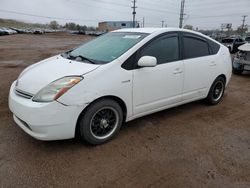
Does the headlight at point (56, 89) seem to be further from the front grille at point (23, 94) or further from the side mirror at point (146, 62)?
the side mirror at point (146, 62)

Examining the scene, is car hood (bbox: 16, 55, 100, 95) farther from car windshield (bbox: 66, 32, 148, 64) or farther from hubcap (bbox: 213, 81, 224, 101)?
hubcap (bbox: 213, 81, 224, 101)

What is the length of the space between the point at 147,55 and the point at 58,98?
1.49 m

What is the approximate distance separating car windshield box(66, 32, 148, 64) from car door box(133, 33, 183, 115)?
26 centimetres

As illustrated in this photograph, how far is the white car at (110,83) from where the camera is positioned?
255cm

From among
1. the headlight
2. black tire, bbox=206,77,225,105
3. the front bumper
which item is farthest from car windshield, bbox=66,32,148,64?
black tire, bbox=206,77,225,105

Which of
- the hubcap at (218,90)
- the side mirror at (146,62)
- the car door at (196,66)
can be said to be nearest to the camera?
the side mirror at (146,62)

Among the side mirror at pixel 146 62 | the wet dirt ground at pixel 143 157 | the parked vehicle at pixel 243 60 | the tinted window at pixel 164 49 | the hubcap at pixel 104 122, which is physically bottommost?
the wet dirt ground at pixel 143 157

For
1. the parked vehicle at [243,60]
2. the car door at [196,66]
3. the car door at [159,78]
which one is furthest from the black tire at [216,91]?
the parked vehicle at [243,60]

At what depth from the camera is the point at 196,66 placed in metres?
3.84

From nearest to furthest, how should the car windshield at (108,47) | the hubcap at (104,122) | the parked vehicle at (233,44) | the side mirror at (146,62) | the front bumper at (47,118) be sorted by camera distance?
1. the front bumper at (47,118)
2. the hubcap at (104,122)
3. the side mirror at (146,62)
4. the car windshield at (108,47)
5. the parked vehicle at (233,44)

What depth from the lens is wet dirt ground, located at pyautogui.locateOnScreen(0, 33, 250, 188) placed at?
7.58ft

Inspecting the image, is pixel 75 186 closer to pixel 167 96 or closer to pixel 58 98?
pixel 58 98

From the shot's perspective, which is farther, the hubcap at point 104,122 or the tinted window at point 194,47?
the tinted window at point 194,47

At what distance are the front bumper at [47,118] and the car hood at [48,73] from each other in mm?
194
